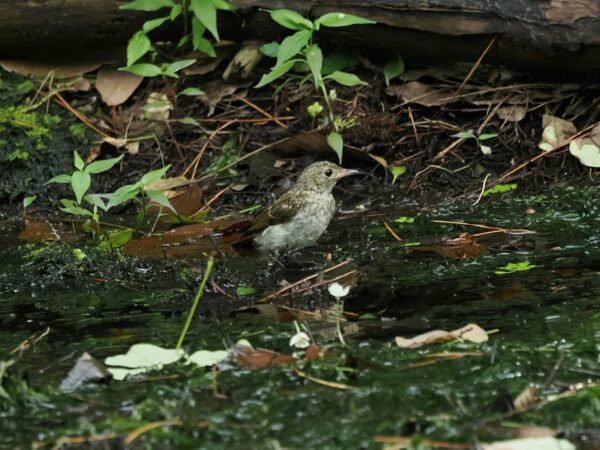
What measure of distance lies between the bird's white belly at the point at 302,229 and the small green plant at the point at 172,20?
1418mm

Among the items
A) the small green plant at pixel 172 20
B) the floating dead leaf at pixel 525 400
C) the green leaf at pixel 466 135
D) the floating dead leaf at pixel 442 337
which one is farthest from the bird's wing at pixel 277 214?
the floating dead leaf at pixel 525 400

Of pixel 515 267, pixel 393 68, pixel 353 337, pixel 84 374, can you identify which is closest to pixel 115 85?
pixel 393 68

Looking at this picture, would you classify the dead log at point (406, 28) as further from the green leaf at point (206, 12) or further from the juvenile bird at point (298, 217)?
the juvenile bird at point (298, 217)

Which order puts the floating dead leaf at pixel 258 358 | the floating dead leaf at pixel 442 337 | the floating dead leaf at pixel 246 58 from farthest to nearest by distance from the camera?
the floating dead leaf at pixel 246 58
the floating dead leaf at pixel 442 337
the floating dead leaf at pixel 258 358

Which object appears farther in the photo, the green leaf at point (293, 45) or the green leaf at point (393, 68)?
the green leaf at point (393, 68)

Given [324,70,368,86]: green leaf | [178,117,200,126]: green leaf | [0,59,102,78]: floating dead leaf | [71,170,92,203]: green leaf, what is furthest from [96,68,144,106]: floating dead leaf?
[71,170,92,203]: green leaf

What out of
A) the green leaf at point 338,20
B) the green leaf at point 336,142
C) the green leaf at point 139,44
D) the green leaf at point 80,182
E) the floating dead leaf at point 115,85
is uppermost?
the green leaf at point 338,20

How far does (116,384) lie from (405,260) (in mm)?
2192

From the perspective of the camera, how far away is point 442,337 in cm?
389

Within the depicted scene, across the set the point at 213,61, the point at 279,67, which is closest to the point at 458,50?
the point at 279,67

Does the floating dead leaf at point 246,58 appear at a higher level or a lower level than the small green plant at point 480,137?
higher

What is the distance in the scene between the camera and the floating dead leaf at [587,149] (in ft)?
21.3

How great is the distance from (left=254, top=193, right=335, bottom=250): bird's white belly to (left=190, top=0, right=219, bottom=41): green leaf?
61.4 inches

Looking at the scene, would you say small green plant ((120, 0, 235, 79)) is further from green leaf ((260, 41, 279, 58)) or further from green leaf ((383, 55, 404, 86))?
green leaf ((383, 55, 404, 86))
